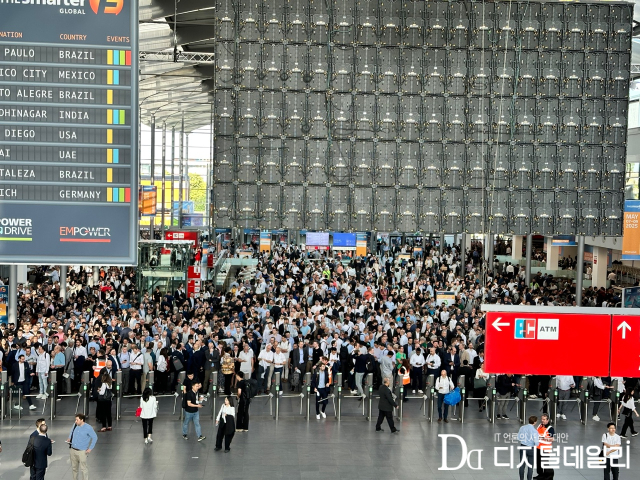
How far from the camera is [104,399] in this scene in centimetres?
1722

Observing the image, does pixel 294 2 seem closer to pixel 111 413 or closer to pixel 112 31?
pixel 112 31

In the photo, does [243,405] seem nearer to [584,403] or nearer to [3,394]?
[3,394]

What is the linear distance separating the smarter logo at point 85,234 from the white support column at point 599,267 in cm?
2911

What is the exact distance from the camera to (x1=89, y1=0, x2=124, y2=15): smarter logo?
16.7 meters

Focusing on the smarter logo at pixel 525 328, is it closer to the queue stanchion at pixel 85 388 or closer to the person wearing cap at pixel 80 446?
the person wearing cap at pixel 80 446

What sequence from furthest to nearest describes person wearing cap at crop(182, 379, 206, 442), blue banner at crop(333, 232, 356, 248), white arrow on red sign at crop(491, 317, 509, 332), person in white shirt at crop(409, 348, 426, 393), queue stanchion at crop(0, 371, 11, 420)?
1. blue banner at crop(333, 232, 356, 248)
2. person in white shirt at crop(409, 348, 426, 393)
3. queue stanchion at crop(0, 371, 11, 420)
4. person wearing cap at crop(182, 379, 206, 442)
5. white arrow on red sign at crop(491, 317, 509, 332)

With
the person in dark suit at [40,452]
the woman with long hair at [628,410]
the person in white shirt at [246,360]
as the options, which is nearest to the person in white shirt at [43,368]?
the person in white shirt at [246,360]

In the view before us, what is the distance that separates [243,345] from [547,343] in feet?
27.8

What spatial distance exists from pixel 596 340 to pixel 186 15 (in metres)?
21.5

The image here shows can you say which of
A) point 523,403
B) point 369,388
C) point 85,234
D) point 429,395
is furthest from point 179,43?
point 523,403

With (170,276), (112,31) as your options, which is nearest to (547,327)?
(112,31)

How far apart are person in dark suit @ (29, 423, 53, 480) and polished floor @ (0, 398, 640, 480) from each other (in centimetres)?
123

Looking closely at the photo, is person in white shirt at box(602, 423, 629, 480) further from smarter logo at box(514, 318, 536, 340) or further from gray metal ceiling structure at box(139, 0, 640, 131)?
gray metal ceiling structure at box(139, 0, 640, 131)

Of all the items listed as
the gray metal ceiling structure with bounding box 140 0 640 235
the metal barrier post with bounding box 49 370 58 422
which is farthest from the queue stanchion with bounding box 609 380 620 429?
the metal barrier post with bounding box 49 370 58 422
